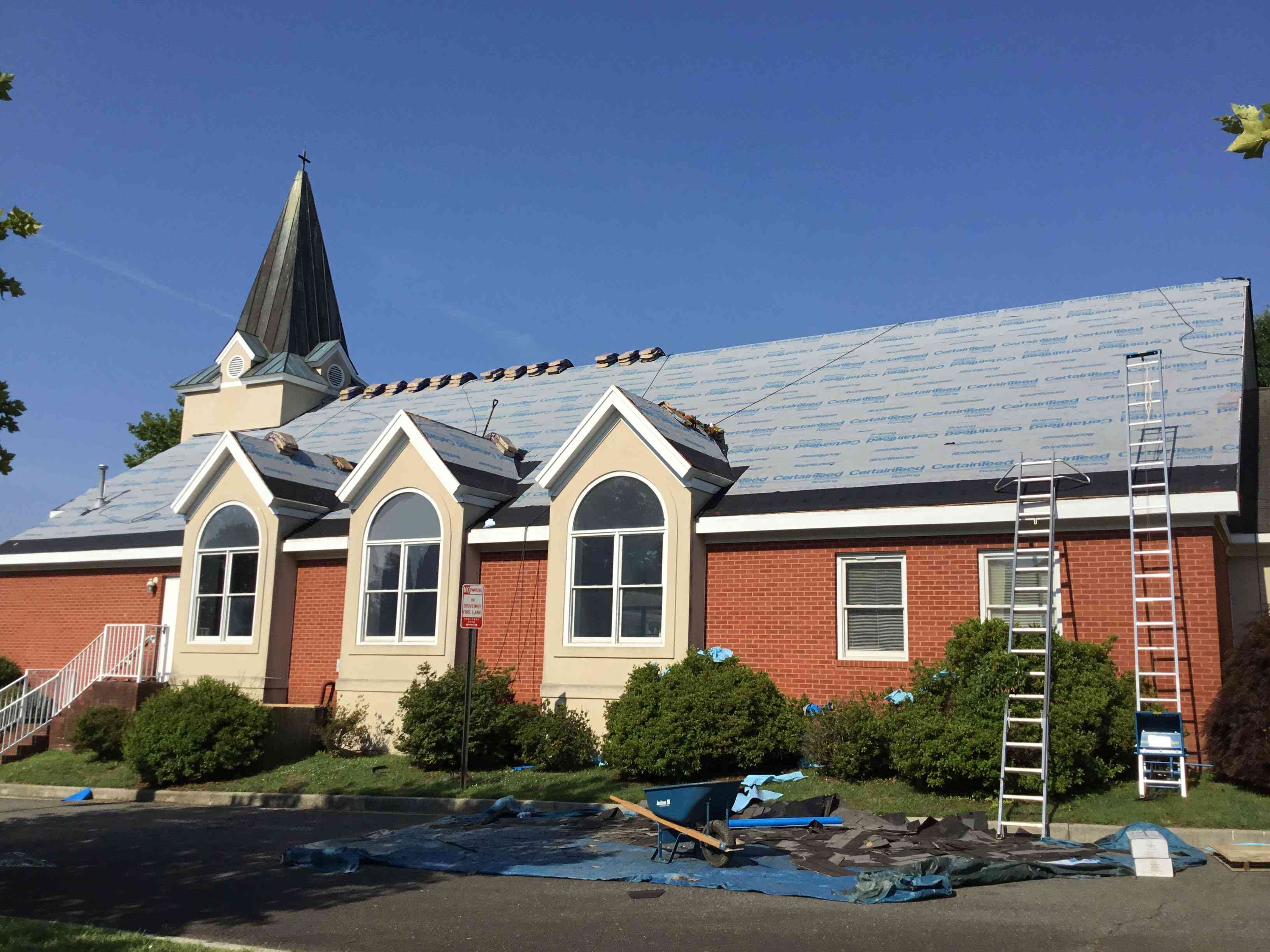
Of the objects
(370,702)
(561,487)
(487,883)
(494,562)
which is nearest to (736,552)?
(561,487)

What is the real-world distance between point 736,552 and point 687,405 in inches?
209

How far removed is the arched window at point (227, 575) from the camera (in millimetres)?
21953

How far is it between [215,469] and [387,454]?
4.64m

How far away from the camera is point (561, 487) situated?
18.5 metres

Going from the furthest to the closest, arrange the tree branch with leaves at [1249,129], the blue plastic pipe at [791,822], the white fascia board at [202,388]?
the white fascia board at [202,388] < the blue plastic pipe at [791,822] < the tree branch with leaves at [1249,129]

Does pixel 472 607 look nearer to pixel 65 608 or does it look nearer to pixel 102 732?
pixel 102 732

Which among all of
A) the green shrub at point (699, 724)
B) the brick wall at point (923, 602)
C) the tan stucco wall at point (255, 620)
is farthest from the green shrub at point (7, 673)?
the brick wall at point (923, 602)

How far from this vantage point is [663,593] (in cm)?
1727

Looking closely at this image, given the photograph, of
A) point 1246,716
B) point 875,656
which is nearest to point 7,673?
point 875,656

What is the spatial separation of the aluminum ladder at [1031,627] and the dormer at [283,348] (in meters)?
21.5

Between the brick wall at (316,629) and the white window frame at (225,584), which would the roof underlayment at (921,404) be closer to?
the brick wall at (316,629)

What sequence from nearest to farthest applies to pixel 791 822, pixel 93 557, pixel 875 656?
pixel 791 822 → pixel 875 656 → pixel 93 557

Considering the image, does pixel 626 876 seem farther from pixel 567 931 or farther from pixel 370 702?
pixel 370 702

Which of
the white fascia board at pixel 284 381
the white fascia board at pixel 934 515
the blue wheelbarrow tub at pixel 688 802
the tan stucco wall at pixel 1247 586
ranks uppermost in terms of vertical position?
the white fascia board at pixel 284 381
